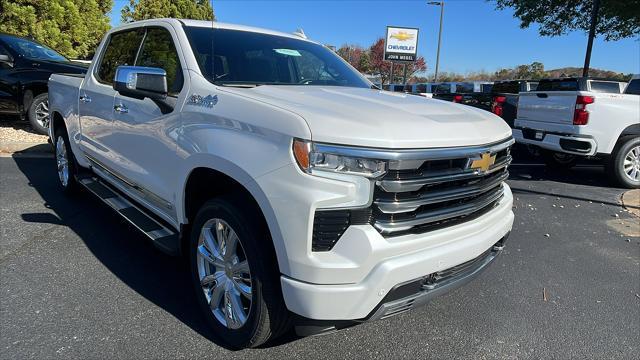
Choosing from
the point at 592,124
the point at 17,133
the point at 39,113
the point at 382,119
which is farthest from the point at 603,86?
the point at 17,133

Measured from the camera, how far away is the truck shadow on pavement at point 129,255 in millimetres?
3162

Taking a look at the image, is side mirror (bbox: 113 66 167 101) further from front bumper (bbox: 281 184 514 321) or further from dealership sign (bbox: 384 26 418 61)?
dealership sign (bbox: 384 26 418 61)

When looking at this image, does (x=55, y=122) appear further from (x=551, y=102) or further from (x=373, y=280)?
(x=551, y=102)

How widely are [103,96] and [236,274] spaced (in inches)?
98.6

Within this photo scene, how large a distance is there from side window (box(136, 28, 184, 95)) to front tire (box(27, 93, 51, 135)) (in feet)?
19.6

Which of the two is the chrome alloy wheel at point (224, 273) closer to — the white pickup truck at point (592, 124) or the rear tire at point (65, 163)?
the rear tire at point (65, 163)

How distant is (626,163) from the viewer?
746 cm

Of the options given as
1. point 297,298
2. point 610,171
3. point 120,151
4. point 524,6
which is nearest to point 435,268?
point 297,298

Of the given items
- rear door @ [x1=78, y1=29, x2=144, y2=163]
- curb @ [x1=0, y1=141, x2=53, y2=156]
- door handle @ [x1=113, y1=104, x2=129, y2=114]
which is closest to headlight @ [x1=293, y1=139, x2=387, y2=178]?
door handle @ [x1=113, y1=104, x2=129, y2=114]

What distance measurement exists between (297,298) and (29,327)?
1816 millimetres

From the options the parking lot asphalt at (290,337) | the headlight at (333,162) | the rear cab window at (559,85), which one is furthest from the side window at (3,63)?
the rear cab window at (559,85)

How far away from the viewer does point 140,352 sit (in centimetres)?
263

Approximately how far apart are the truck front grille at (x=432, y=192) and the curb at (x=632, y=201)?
4.63m

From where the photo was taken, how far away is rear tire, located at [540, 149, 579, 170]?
8781 millimetres
